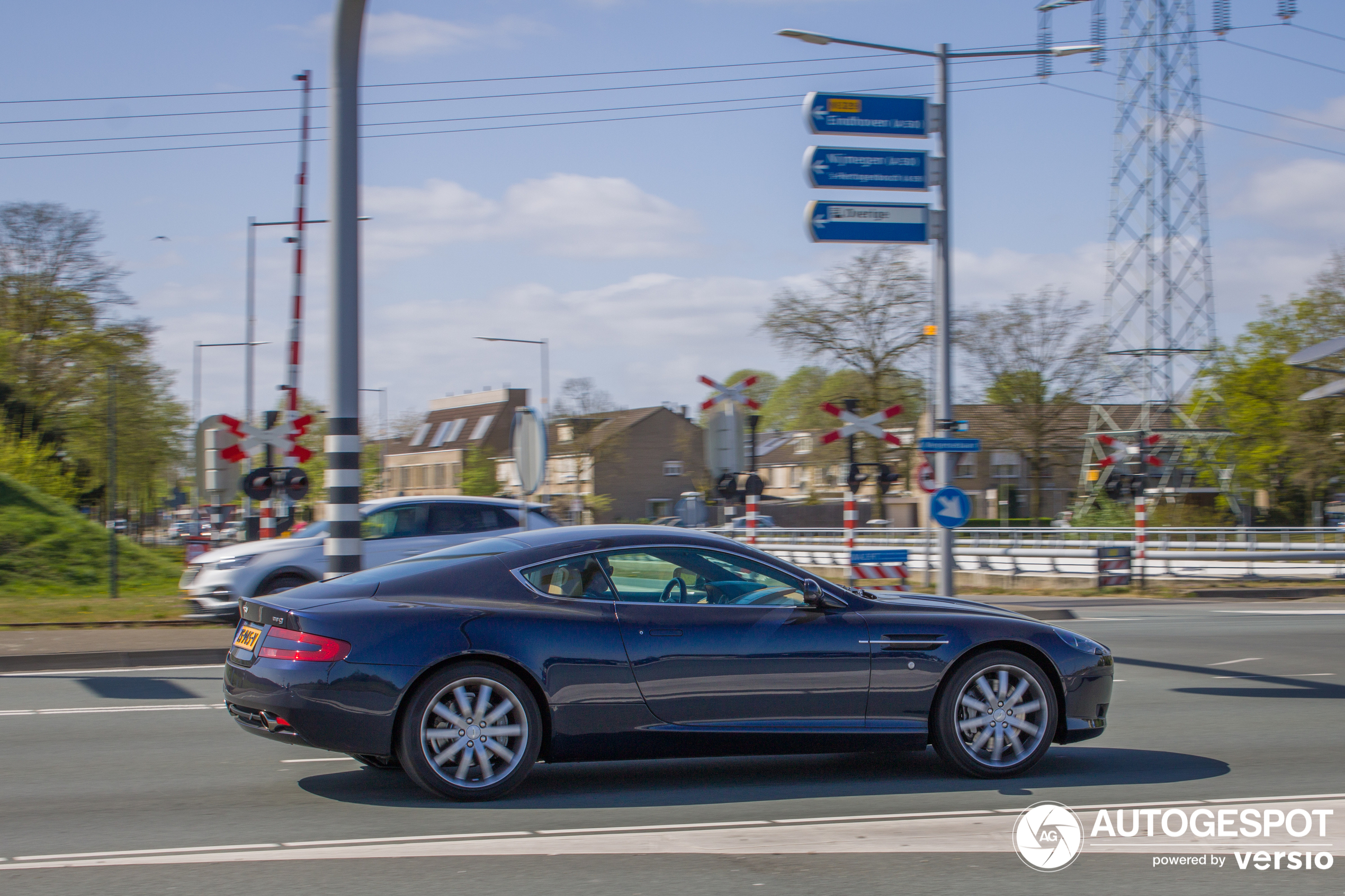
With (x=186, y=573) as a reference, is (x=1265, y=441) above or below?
above

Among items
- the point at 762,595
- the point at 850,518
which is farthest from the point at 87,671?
the point at 850,518

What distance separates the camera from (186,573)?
1684cm

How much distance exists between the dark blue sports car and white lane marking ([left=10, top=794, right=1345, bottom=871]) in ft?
2.00

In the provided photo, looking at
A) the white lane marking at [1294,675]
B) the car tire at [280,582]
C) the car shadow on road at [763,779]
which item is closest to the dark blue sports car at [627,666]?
the car shadow on road at [763,779]

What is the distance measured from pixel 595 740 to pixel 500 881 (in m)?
1.37

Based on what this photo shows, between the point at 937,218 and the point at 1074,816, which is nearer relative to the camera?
the point at 1074,816

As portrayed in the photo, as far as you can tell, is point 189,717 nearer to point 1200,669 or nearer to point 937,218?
point 1200,669

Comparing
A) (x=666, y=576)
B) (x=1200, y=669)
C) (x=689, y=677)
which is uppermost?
(x=666, y=576)

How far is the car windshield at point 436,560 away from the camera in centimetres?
607

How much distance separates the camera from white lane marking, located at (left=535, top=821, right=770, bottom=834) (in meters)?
5.29

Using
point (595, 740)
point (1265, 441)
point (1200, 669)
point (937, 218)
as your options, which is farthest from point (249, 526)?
point (1265, 441)

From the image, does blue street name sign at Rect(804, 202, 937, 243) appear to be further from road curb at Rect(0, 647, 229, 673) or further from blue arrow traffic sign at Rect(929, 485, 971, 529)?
road curb at Rect(0, 647, 229, 673)

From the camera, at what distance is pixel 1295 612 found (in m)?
20.3

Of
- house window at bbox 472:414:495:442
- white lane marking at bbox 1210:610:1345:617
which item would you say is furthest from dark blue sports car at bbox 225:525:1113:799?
house window at bbox 472:414:495:442
